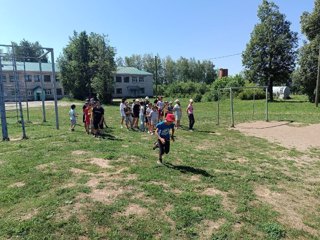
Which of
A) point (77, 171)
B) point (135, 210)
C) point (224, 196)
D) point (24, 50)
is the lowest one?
point (224, 196)

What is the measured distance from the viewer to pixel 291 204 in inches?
291

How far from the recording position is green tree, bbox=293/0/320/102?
1500 inches

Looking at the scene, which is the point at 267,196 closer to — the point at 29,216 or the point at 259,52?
the point at 29,216

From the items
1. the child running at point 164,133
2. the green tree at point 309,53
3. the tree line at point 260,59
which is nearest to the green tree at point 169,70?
the tree line at point 260,59

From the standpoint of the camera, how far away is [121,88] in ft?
250

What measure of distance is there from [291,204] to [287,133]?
11.2m

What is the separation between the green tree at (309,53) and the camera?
38.1m

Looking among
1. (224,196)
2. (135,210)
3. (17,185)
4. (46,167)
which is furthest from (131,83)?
(135,210)

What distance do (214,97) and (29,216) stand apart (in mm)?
45598

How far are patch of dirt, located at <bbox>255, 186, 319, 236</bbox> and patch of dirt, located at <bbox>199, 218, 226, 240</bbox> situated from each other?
4.48 ft

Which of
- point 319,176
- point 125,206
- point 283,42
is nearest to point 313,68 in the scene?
point 283,42

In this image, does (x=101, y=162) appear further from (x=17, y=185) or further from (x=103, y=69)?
(x=103, y=69)

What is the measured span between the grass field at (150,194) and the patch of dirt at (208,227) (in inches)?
0.7

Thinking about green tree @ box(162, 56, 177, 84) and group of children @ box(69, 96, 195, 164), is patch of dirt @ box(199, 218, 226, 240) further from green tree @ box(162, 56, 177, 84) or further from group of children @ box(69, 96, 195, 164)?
green tree @ box(162, 56, 177, 84)
